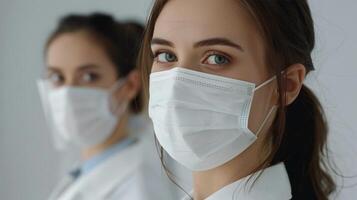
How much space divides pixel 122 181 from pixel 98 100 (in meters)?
0.26

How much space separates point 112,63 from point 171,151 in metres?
0.81

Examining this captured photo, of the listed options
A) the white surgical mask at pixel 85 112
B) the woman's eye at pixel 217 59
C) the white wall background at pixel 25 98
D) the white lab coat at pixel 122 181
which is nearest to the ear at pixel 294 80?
the woman's eye at pixel 217 59

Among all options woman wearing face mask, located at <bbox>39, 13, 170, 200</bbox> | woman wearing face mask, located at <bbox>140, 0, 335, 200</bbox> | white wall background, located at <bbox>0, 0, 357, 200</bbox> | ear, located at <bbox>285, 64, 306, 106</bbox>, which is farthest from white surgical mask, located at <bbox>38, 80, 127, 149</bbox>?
ear, located at <bbox>285, 64, 306, 106</bbox>

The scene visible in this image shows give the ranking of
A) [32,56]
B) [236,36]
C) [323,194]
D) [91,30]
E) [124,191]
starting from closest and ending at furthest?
[236,36], [323,194], [124,191], [91,30], [32,56]

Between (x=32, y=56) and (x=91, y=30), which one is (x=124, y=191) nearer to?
(x=91, y=30)

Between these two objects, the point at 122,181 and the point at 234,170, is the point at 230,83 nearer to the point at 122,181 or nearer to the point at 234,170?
the point at 234,170

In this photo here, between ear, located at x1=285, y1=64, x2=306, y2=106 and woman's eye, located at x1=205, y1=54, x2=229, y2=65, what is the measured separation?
11 centimetres

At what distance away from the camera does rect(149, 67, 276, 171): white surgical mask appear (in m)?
0.92

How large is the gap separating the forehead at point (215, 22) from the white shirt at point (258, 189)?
0.81ft

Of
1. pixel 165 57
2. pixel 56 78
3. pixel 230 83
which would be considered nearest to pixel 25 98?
pixel 56 78

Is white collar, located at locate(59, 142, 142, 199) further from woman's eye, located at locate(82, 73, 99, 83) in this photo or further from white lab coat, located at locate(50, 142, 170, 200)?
woman's eye, located at locate(82, 73, 99, 83)

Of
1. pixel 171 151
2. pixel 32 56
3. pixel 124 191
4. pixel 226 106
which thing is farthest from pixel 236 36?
pixel 32 56

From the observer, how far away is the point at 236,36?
0.92 meters

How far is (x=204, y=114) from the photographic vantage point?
0.93 metres
